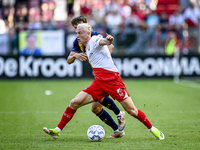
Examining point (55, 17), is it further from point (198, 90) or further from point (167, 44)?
point (198, 90)

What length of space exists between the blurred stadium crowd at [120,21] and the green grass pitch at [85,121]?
4.20 meters

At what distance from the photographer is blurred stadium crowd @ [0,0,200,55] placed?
703 inches

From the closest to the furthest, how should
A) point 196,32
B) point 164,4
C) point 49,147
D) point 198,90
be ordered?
point 49,147, point 198,90, point 196,32, point 164,4

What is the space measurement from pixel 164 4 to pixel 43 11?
8084mm

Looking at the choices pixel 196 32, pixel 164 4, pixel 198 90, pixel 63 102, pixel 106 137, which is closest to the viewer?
pixel 106 137

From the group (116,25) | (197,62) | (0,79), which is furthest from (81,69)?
(197,62)

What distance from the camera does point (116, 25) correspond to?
1794 centimetres

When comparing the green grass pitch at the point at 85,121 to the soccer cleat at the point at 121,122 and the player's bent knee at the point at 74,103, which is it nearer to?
the soccer cleat at the point at 121,122

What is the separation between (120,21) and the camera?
63.0 ft

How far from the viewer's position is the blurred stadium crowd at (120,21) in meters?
17.9

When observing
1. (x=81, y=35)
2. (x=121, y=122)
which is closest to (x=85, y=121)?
(x=121, y=122)

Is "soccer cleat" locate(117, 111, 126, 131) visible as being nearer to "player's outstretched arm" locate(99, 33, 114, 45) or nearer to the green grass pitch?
the green grass pitch

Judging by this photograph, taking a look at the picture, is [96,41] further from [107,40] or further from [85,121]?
[85,121]

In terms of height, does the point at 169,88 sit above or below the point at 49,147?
below
